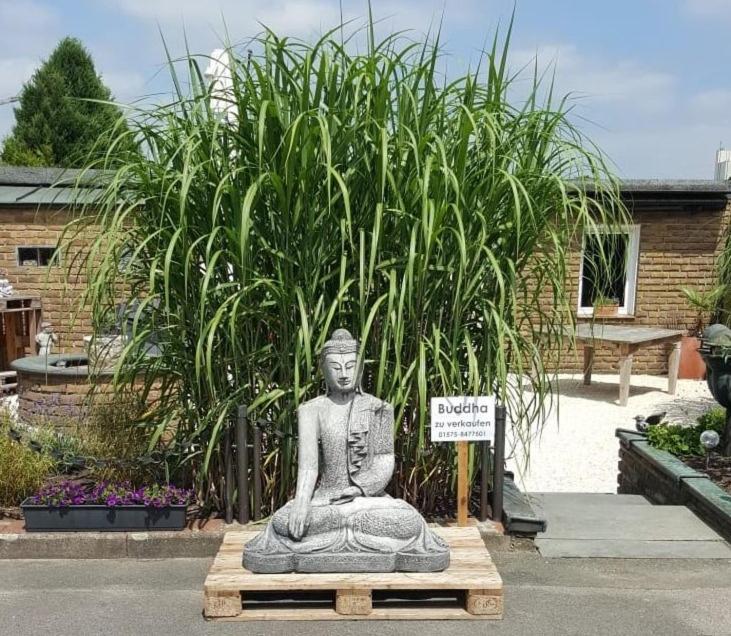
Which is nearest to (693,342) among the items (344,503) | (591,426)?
(591,426)

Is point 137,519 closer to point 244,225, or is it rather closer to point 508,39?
point 244,225

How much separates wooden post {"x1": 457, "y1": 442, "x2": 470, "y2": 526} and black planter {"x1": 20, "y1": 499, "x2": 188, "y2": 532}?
1.39 meters

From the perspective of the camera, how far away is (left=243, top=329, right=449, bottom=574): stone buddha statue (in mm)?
3111

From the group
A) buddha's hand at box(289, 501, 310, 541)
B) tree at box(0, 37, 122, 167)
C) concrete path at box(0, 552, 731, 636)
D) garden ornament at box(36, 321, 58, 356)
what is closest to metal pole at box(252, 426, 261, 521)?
concrete path at box(0, 552, 731, 636)

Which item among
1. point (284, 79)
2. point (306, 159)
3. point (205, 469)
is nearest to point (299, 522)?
point (205, 469)

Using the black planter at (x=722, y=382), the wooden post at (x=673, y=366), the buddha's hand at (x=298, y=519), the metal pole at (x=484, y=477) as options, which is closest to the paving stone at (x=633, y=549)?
the metal pole at (x=484, y=477)

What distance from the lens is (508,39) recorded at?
3.73m

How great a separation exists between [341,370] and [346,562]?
816 mm

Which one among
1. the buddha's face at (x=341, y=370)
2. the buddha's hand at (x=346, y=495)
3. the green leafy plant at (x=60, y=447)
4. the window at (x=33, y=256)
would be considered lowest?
the green leafy plant at (x=60, y=447)

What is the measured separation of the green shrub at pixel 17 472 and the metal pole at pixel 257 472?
4.13 feet

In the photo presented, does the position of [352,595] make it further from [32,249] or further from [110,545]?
[32,249]

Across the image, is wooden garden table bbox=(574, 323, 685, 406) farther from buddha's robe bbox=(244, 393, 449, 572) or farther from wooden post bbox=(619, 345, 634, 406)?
buddha's robe bbox=(244, 393, 449, 572)

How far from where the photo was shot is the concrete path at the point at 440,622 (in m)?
3.00

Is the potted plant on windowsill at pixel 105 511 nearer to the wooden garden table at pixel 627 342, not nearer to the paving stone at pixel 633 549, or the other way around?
the paving stone at pixel 633 549
